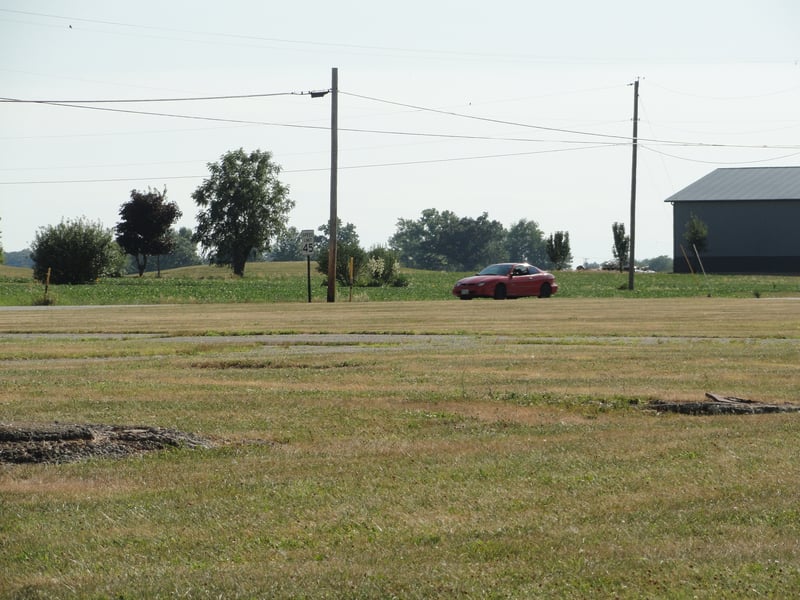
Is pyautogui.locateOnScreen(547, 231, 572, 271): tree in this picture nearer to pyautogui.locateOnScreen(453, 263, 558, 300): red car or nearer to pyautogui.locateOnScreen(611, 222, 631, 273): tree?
pyautogui.locateOnScreen(611, 222, 631, 273): tree

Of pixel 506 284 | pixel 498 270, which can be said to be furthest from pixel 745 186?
pixel 506 284

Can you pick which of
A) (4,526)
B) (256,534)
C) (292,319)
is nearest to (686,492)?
(256,534)

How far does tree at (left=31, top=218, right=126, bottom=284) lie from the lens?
74312 millimetres

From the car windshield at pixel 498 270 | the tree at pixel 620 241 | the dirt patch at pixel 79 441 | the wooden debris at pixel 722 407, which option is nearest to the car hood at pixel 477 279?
the car windshield at pixel 498 270

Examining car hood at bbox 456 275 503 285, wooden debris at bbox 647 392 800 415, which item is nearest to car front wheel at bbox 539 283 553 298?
car hood at bbox 456 275 503 285

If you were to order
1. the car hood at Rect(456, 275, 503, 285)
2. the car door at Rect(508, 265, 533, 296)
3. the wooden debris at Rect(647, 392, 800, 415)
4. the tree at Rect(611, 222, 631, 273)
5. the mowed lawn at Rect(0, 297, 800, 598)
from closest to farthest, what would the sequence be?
the mowed lawn at Rect(0, 297, 800, 598) → the wooden debris at Rect(647, 392, 800, 415) → the car hood at Rect(456, 275, 503, 285) → the car door at Rect(508, 265, 533, 296) → the tree at Rect(611, 222, 631, 273)

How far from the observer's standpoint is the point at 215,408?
1220 centimetres

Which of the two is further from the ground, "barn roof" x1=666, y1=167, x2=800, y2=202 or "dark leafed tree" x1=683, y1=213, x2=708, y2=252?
"barn roof" x1=666, y1=167, x2=800, y2=202

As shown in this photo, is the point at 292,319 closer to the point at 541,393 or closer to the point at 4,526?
the point at 541,393

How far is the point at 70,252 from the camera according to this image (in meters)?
74.5

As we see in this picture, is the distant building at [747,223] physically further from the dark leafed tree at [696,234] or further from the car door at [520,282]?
the car door at [520,282]

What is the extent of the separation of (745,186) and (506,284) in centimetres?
6945

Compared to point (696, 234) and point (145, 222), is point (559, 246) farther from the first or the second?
point (145, 222)

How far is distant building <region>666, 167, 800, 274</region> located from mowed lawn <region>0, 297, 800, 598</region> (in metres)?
91.9
